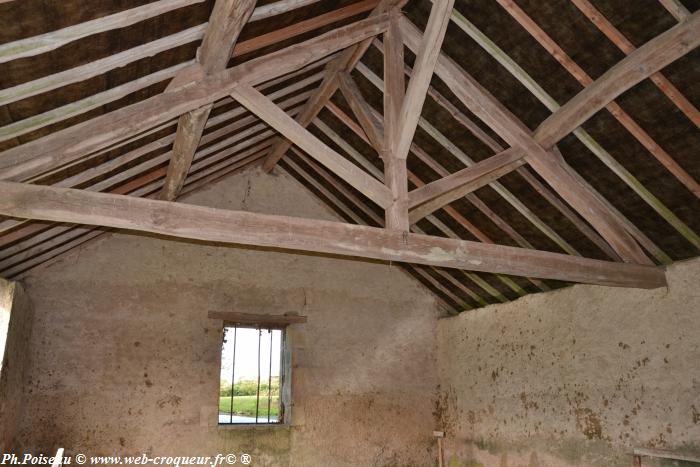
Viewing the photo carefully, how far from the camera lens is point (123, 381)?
5797 mm

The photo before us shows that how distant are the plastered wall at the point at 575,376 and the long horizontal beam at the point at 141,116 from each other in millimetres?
3547

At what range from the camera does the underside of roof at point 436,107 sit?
9.75 feet

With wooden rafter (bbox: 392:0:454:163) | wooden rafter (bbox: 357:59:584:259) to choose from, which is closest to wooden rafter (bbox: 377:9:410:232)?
wooden rafter (bbox: 392:0:454:163)

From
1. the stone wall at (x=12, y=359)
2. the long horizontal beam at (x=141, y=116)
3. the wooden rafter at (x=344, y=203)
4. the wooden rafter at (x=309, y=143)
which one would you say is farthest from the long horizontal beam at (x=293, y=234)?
the wooden rafter at (x=344, y=203)

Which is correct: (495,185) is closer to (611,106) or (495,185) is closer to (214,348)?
(611,106)

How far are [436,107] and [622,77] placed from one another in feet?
5.41

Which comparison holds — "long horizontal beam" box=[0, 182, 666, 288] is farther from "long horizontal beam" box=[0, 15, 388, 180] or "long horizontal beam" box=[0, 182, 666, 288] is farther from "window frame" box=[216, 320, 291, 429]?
"window frame" box=[216, 320, 291, 429]

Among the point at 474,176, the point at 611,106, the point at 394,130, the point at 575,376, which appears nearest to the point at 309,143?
the point at 394,130

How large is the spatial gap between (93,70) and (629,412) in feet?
16.1

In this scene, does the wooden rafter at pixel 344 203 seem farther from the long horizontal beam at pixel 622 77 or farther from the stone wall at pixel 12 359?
the stone wall at pixel 12 359

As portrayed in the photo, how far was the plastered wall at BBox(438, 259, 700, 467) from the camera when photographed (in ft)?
14.6

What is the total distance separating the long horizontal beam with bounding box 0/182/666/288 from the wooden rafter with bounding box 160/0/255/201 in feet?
2.57

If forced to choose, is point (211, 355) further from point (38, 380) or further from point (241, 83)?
point (241, 83)

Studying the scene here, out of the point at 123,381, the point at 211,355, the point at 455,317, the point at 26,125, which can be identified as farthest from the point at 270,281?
the point at 26,125
